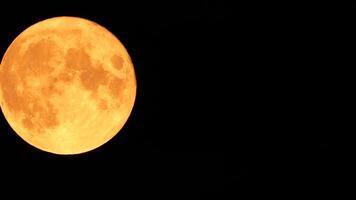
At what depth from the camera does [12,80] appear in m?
5.62

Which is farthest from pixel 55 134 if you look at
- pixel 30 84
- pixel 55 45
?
pixel 55 45

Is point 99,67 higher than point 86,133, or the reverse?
point 99,67

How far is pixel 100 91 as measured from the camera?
5.65m

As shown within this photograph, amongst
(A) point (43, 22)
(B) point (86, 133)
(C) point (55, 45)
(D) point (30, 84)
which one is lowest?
(B) point (86, 133)

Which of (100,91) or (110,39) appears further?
Result: (110,39)

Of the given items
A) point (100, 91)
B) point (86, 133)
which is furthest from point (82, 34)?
point (86, 133)

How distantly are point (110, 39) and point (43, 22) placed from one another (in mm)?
857

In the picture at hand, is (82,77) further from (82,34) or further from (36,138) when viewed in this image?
(36,138)

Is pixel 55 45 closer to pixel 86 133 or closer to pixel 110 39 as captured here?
pixel 110 39

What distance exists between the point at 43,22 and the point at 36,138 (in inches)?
57.7

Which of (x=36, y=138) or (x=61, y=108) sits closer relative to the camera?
(x=61, y=108)

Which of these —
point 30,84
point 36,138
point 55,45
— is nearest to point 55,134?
point 36,138

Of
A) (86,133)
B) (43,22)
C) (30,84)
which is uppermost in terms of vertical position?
(43,22)

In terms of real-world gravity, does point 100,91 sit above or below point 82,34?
below
